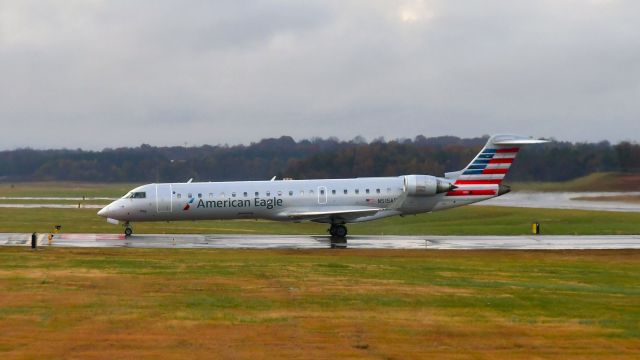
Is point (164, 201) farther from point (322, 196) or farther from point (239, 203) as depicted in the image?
point (322, 196)

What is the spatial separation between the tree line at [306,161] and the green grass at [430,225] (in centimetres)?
680

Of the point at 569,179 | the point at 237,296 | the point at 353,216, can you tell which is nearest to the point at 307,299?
the point at 237,296

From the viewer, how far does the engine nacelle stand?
39.8 metres

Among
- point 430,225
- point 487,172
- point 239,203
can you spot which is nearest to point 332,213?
point 239,203

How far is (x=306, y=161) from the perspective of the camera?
397ft

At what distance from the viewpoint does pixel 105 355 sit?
14.1 metres

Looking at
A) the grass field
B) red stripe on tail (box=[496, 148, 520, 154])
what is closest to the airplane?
red stripe on tail (box=[496, 148, 520, 154])

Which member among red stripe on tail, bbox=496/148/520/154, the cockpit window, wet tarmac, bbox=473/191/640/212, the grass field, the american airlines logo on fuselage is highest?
red stripe on tail, bbox=496/148/520/154

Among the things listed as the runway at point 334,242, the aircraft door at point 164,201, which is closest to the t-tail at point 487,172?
the runway at point 334,242

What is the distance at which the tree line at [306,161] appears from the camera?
97.5 metres

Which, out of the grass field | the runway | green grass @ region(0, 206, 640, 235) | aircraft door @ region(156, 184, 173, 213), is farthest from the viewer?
green grass @ region(0, 206, 640, 235)

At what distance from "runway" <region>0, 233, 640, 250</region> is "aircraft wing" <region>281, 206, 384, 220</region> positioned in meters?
1.08

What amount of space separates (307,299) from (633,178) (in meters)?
77.5

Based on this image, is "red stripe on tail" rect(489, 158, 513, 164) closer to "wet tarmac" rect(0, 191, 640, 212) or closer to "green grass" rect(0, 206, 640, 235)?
"green grass" rect(0, 206, 640, 235)
